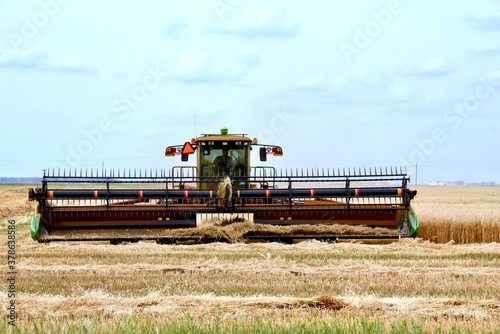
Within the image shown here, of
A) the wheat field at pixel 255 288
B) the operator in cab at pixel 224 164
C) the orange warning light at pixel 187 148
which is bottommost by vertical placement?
the wheat field at pixel 255 288

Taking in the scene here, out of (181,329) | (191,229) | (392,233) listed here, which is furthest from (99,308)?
(392,233)

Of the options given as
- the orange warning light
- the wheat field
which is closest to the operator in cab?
the orange warning light

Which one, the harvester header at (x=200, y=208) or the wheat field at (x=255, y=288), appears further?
the harvester header at (x=200, y=208)

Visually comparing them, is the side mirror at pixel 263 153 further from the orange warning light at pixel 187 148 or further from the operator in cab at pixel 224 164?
the orange warning light at pixel 187 148

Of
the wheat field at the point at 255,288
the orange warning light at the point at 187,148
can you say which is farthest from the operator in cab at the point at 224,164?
the wheat field at the point at 255,288

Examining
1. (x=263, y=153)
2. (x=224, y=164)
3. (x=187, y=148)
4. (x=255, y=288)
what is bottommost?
(x=255, y=288)

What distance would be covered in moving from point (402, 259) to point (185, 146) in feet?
17.7

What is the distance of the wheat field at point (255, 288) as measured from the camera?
6.17m

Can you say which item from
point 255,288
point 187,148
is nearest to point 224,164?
point 187,148

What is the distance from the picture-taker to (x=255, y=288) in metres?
8.93

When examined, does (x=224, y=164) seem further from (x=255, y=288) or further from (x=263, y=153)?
(x=255, y=288)

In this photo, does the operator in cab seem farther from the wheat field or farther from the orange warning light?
the wheat field

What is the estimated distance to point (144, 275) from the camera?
10047mm

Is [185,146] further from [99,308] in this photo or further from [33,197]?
[99,308]
